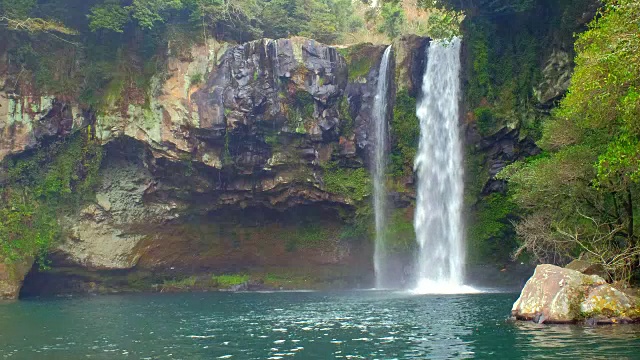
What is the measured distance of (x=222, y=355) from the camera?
13.3m

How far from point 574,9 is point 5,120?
92.6 ft

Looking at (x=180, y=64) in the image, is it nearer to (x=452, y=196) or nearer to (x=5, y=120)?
(x=5, y=120)

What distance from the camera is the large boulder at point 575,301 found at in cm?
1531

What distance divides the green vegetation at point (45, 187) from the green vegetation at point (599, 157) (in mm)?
22516

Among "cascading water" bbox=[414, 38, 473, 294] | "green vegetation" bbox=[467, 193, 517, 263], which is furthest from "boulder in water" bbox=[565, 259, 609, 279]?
"cascading water" bbox=[414, 38, 473, 294]

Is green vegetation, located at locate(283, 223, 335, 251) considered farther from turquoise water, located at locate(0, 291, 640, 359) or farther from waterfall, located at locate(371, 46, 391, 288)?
turquoise water, located at locate(0, 291, 640, 359)

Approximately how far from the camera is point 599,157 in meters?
15.1

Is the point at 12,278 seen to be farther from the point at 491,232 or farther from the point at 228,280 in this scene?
the point at 491,232

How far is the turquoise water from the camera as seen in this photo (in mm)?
12914

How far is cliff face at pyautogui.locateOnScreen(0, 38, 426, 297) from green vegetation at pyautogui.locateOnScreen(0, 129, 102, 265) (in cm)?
48

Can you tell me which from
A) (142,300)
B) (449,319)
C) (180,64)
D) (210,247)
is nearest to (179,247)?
(210,247)


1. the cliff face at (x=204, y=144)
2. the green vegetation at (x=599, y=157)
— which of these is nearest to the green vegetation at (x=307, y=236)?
the cliff face at (x=204, y=144)

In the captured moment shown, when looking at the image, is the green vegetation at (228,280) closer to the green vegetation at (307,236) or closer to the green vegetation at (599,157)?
the green vegetation at (307,236)

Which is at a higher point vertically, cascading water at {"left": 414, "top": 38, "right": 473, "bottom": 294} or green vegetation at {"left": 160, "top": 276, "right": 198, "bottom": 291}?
cascading water at {"left": 414, "top": 38, "right": 473, "bottom": 294}
